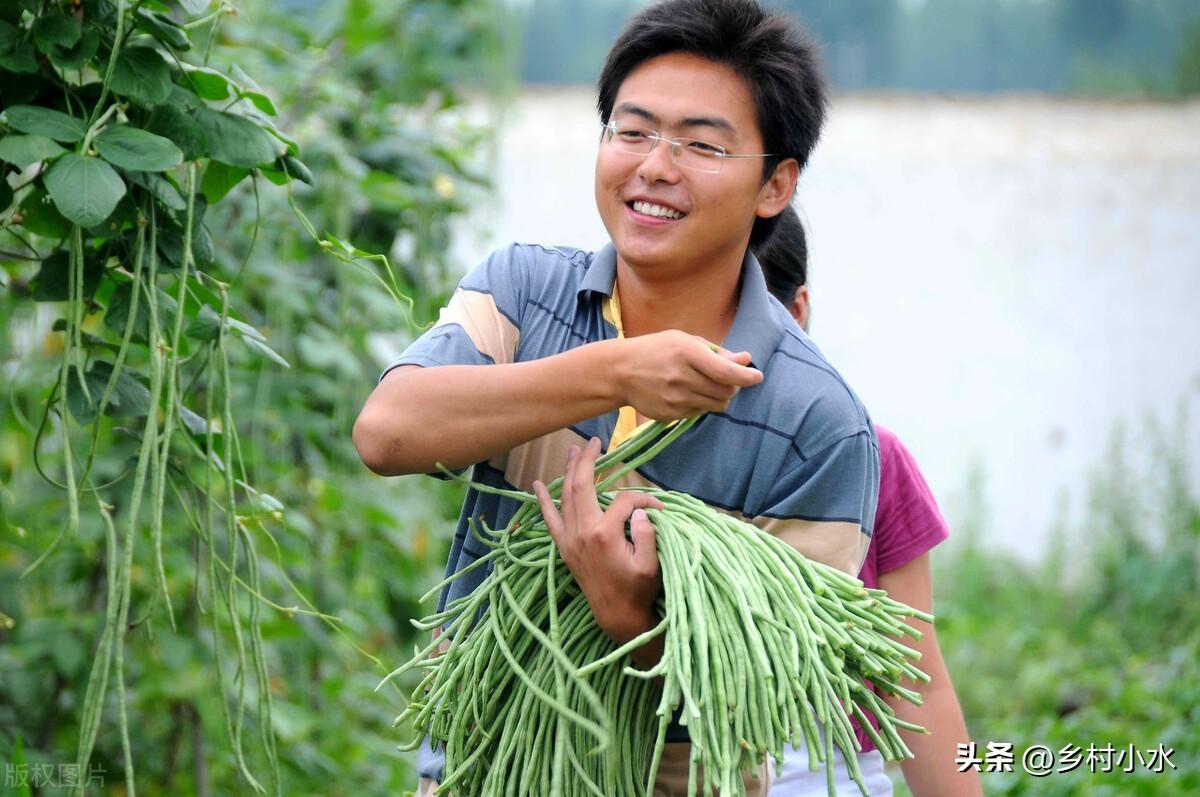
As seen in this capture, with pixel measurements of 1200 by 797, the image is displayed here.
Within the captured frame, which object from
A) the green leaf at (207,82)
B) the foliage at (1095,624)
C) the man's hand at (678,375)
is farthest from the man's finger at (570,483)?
the foliage at (1095,624)

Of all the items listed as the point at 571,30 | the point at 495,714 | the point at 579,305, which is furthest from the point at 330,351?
the point at 571,30

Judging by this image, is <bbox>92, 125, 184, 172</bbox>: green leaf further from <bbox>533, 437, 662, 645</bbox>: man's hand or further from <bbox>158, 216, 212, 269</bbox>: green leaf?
<bbox>533, 437, 662, 645</bbox>: man's hand

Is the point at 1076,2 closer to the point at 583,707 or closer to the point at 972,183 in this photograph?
the point at 972,183

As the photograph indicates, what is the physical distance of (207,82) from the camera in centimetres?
181

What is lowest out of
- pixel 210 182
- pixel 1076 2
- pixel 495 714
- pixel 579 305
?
pixel 495 714

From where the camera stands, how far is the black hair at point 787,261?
2.42 m

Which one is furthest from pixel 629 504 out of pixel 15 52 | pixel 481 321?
pixel 15 52

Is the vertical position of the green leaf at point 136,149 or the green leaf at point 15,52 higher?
the green leaf at point 15,52

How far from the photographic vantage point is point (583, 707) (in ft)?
5.10


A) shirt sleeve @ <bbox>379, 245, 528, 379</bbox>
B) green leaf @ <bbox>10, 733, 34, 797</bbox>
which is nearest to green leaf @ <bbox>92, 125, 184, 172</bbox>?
shirt sleeve @ <bbox>379, 245, 528, 379</bbox>

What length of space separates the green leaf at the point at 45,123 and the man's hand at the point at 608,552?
705 millimetres

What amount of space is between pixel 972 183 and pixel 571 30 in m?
1.74

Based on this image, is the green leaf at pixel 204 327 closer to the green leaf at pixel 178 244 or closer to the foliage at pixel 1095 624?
the green leaf at pixel 178 244

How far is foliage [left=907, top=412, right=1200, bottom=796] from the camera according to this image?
13.6 ft
